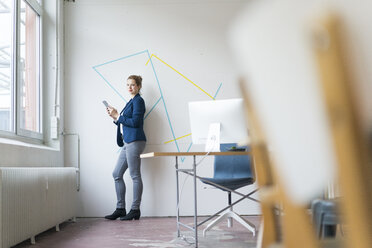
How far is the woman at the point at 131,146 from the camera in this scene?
16.2 feet

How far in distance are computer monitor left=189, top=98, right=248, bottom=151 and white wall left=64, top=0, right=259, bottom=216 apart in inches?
80.0

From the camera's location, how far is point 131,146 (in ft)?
16.3

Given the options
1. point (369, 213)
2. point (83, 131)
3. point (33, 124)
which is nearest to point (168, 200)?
point (83, 131)

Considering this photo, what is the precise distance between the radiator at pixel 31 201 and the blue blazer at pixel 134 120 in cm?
73

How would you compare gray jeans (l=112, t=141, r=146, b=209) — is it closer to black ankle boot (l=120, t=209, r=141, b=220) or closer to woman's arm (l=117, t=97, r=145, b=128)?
black ankle boot (l=120, t=209, r=141, b=220)

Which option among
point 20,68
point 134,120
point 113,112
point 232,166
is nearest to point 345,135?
point 232,166

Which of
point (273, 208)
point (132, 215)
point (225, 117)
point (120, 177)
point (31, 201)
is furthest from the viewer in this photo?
point (120, 177)

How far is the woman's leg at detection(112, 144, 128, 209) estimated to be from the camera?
197 inches

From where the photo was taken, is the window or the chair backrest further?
the chair backrest

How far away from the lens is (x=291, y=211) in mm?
741

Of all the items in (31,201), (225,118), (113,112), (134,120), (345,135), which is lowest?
(31,201)

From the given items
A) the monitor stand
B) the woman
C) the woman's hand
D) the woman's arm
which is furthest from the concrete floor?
the woman's hand

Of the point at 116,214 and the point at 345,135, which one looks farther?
the point at 116,214

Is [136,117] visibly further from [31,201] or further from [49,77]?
[31,201]
